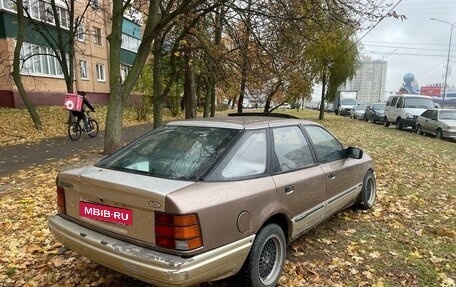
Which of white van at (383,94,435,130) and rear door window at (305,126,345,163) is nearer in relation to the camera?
rear door window at (305,126,345,163)

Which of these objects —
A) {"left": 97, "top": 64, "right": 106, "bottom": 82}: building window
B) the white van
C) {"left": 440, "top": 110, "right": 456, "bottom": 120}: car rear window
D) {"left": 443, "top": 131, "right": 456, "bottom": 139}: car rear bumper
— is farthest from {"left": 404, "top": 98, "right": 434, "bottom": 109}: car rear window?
{"left": 97, "top": 64, "right": 106, "bottom": 82}: building window

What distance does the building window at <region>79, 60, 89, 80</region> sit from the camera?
2636 cm

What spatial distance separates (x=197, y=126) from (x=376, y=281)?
2.36 m

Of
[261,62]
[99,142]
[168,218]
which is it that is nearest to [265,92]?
[261,62]

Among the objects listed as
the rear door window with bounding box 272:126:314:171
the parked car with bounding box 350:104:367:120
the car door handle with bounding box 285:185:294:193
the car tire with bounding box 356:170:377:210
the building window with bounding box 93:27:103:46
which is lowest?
the parked car with bounding box 350:104:367:120

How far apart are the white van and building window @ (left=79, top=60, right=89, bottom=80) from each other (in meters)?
21.9

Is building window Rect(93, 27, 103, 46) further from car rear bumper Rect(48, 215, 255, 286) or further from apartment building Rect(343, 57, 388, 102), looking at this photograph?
apartment building Rect(343, 57, 388, 102)

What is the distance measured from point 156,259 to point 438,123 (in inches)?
698

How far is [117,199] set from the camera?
2656 mm

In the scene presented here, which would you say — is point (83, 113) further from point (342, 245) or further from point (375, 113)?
point (375, 113)

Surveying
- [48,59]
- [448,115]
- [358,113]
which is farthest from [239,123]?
[358,113]

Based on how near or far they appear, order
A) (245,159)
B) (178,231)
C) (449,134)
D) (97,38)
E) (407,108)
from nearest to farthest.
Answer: (178,231) → (245,159) → (449,134) → (407,108) → (97,38)

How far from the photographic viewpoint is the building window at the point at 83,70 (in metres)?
26.4

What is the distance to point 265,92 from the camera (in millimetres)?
20391
